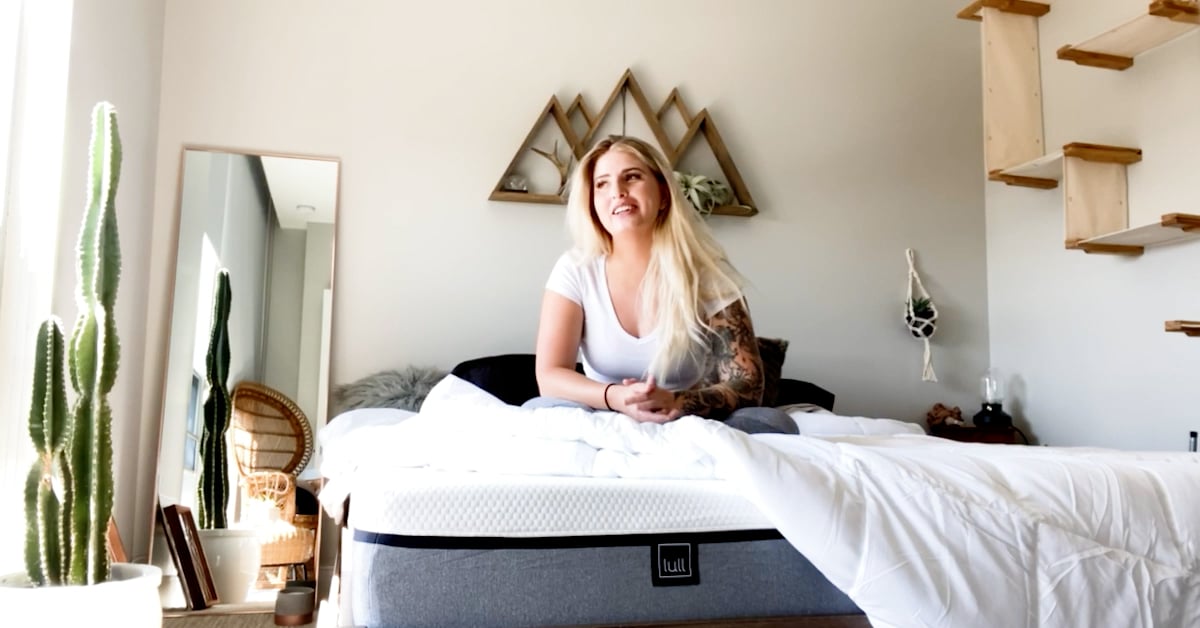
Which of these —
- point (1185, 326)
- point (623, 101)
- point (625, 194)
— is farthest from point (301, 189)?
point (1185, 326)

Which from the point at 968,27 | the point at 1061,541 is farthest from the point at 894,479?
the point at 968,27

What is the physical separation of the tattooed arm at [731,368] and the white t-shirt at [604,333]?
0.03 meters

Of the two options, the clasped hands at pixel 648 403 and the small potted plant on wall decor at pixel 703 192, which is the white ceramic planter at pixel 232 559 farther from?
the small potted plant on wall decor at pixel 703 192

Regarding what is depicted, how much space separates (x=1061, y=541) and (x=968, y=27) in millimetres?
3011

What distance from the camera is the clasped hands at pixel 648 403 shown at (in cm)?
153

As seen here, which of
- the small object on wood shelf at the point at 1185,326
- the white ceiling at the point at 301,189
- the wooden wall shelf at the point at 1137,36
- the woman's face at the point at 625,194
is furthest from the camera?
the white ceiling at the point at 301,189

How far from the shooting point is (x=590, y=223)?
76.2 inches

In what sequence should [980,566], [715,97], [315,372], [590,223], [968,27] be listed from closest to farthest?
[980,566] → [590,223] → [315,372] → [715,97] → [968,27]

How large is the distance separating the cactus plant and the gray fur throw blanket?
1.03 meters

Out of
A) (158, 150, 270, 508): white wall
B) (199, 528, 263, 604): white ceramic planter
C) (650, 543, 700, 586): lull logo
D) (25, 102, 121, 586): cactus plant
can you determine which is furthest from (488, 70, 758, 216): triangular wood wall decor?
(650, 543, 700, 586): lull logo

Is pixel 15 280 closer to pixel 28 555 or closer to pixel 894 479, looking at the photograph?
pixel 28 555

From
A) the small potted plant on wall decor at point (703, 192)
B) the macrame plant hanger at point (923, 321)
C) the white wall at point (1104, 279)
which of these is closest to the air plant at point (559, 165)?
the small potted plant on wall decor at point (703, 192)

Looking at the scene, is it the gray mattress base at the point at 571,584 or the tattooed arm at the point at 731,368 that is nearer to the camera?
the gray mattress base at the point at 571,584

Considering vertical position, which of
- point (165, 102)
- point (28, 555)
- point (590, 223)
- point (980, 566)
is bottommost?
point (28, 555)
